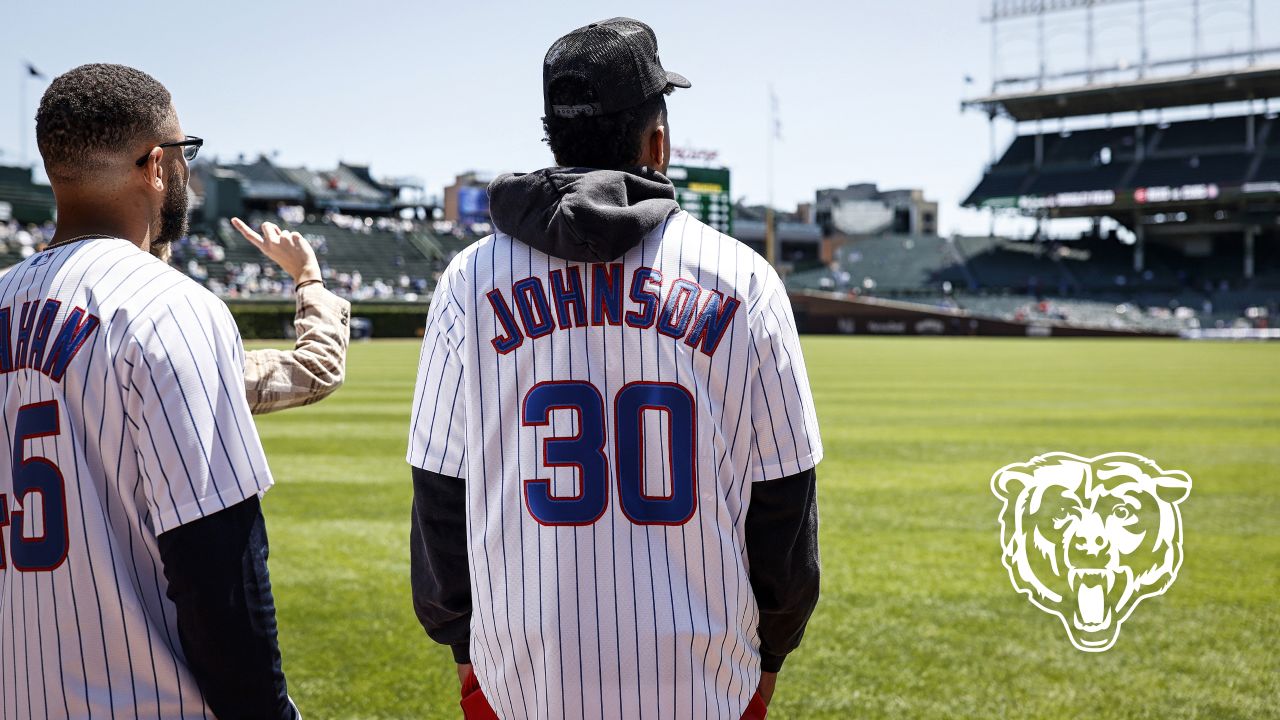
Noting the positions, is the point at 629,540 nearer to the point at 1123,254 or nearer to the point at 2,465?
the point at 2,465

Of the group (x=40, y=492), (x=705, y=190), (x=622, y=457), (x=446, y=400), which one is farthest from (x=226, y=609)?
(x=705, y=190)

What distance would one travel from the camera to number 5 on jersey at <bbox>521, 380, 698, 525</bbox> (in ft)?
5.74

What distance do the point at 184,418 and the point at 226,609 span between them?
A: 33cm

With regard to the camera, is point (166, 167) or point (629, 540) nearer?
point (629, 540)

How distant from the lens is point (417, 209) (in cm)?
7900

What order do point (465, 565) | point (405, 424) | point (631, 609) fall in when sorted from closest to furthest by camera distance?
point (631, 609), point (465, 565), point (405, 424)

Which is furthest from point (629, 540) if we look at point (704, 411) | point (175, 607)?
point (175, 607)

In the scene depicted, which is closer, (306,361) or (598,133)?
(598,133)

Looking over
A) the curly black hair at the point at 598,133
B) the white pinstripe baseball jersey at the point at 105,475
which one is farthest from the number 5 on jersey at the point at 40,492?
the curly black hair at the point at 598,133

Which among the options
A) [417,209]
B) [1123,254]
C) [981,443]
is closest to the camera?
[981,443]

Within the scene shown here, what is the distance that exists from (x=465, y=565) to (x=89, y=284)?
831 mm

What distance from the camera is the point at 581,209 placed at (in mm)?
1703

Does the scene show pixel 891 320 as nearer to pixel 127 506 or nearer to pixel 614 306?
pixel 614 306

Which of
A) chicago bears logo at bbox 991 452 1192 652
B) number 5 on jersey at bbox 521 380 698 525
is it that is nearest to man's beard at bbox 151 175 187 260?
number 5 on jersey at bbox 521 380 698 525
